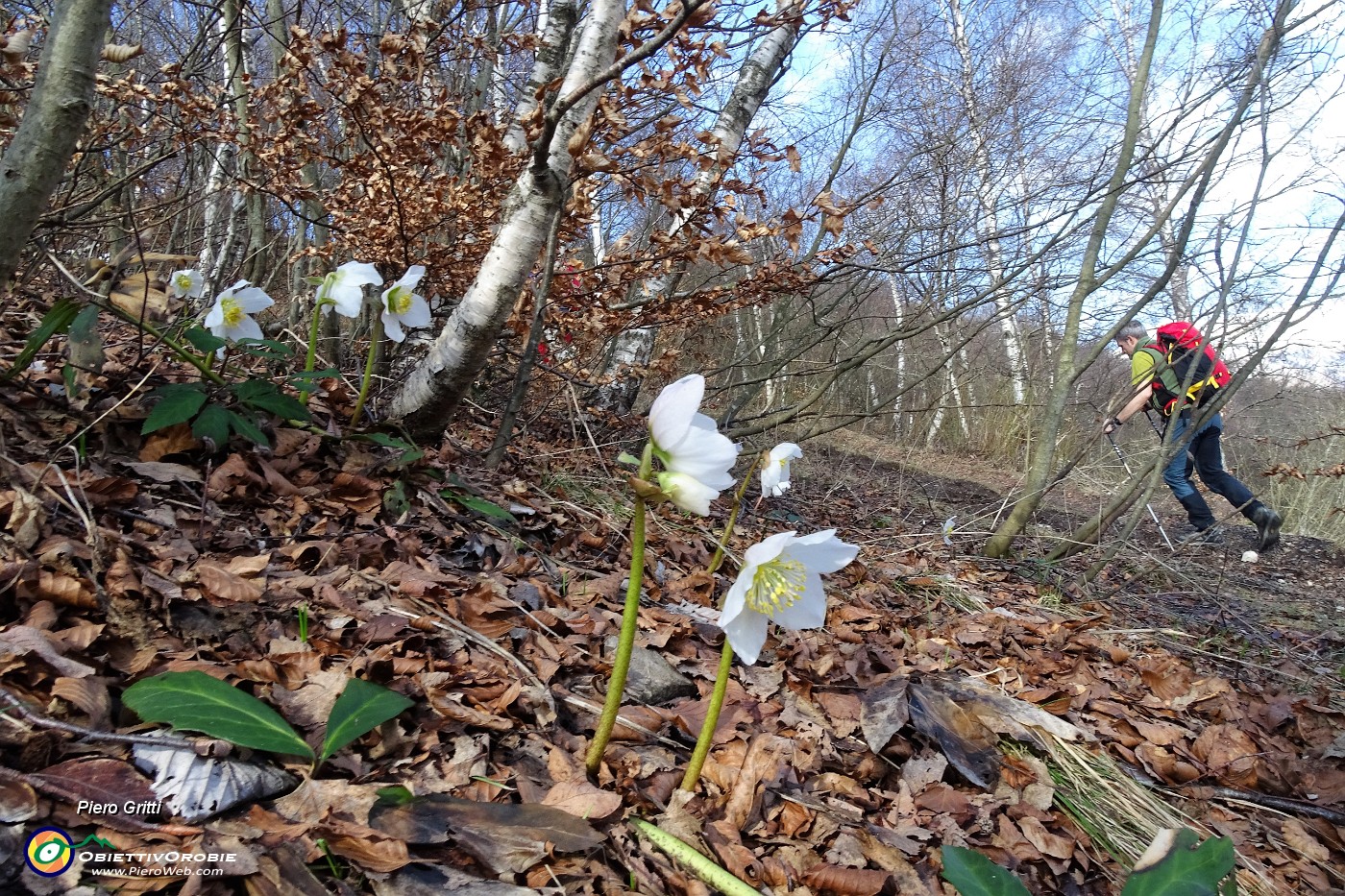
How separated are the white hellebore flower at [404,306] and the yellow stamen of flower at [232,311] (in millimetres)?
473

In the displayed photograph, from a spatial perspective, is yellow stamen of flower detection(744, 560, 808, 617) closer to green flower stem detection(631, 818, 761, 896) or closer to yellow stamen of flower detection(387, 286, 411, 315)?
green flower stem detection(631, 818, 761, 896)

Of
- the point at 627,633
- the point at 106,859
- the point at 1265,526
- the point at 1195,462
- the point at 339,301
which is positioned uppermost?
the point at 1195,462

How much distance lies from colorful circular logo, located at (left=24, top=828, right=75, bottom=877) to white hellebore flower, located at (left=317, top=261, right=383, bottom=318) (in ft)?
5.85

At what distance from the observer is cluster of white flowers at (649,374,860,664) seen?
1078mm

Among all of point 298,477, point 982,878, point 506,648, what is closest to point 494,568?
→ point 506,648

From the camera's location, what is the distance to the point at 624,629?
3.71ft

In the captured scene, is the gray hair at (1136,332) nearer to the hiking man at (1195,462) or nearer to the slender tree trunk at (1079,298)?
the hiking man at (1195,462)

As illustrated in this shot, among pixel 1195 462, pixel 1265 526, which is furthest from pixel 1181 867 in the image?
pixel 1265 526

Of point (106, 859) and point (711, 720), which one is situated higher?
point (711, 720)

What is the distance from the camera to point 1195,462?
20.4 ft

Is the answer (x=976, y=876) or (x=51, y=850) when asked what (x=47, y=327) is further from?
(x=976, y=876)

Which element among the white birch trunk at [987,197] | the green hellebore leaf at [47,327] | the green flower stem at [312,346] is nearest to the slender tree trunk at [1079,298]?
the white birch trunk at [987,197]

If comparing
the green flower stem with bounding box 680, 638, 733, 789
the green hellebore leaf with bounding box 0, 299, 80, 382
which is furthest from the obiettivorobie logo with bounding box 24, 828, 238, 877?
the green hellebore leaf with bounding box 0, 299, 80, 382

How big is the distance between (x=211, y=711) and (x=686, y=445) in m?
0.83
